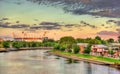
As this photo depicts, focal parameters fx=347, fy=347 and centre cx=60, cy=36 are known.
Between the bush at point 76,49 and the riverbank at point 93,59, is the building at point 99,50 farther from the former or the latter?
the bush at point 76,49

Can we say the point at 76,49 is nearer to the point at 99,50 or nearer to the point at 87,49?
the point at 87,49

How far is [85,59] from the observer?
16766 millimetres

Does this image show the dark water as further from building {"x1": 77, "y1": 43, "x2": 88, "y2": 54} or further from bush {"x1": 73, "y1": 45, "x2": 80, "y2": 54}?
bush {"x1": 73, "y1": 45, "x2": 80, "y2": 54}

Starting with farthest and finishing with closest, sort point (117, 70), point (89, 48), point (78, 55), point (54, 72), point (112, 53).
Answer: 1. point (78, 55)
2. point (89, 48)
3. point (112, 53)
4. point (117, 70)
5. point (54, 72)

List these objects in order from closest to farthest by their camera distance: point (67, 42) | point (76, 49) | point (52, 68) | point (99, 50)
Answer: point (52, 68), point (67, 42), point (99, 50), point (76, 49)

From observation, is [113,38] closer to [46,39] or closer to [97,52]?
[46,39]

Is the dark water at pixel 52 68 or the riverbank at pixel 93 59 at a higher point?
the riverbank at pixel 93 59

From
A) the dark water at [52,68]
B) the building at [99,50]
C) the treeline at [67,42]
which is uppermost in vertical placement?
the treeline at [67,42]

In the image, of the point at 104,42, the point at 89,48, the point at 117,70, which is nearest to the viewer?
the point at 117,70

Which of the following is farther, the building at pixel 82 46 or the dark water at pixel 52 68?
the building at pixel 82 46

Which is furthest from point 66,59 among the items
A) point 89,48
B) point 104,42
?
point 104,42

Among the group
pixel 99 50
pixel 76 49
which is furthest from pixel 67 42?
pixel 76 49

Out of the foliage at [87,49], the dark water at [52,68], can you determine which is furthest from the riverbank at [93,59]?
the dark water at [52,68]

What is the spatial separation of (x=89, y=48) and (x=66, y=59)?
6.22ft
